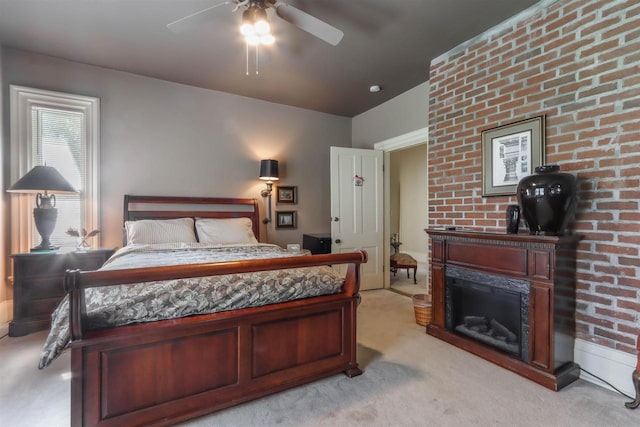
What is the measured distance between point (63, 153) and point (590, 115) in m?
4.90

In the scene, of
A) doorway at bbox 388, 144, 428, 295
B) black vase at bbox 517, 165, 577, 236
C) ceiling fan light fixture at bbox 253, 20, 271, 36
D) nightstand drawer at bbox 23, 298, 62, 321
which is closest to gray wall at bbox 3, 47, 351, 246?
nightstand drawer at bbox 23, 298, 62, 321

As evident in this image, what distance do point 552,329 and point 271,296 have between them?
1.87 m

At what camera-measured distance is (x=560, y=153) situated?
2.21 metres

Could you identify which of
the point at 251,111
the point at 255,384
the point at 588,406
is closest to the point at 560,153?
the point at 588,406

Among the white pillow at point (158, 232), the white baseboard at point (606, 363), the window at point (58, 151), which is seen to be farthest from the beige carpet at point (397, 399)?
the window at point (58, 151)

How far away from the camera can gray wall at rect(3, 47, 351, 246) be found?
3.38m

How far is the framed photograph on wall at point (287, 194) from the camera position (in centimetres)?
453

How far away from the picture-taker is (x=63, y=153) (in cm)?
327

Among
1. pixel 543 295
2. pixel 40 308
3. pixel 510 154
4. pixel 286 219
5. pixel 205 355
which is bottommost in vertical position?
pixel 40 308

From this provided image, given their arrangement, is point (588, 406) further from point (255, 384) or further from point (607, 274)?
point (255, 384)

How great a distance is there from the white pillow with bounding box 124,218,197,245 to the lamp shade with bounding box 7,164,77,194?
25.9 inches

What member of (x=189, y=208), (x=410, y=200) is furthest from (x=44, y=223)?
(x=410, y=200)

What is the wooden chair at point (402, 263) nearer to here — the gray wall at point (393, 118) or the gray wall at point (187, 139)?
the gray wall at point (187, 139)

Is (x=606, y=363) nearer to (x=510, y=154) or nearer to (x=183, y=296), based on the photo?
(x=510, y=154)
